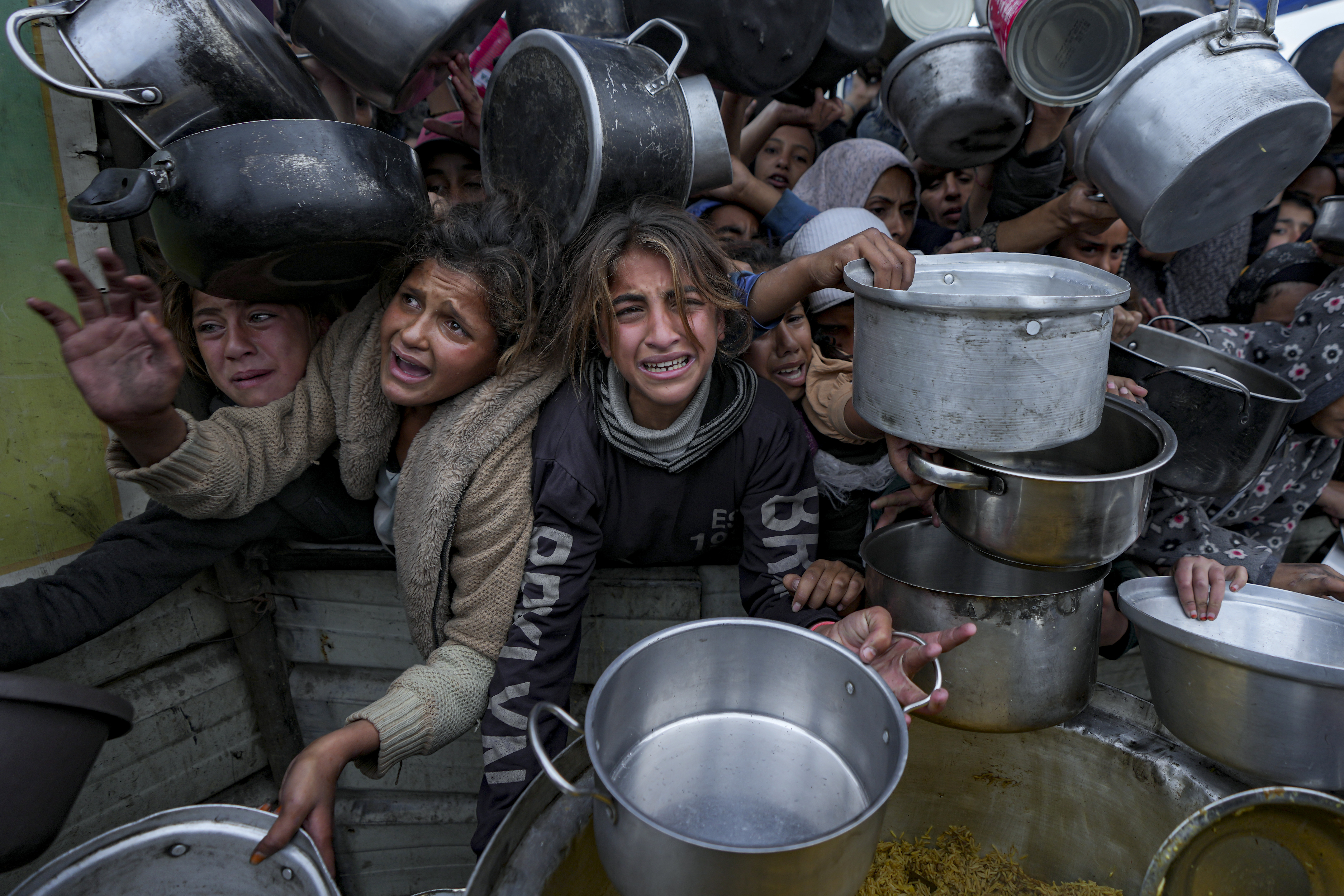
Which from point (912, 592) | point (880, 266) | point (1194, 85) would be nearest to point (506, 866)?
point (912, 592)

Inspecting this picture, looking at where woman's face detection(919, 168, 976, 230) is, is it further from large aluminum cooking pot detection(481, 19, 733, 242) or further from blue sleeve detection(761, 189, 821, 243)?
large aluminum cooking pot detection(481, 19, 733, 242)

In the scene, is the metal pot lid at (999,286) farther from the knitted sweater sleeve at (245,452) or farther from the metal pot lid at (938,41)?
the knitted sweater sleeve at (245,452)

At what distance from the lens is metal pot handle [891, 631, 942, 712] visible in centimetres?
123

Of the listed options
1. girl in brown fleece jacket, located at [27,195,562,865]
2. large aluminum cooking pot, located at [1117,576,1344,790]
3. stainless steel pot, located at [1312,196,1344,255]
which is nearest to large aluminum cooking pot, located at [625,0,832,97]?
girl in brown fleece jacket, located at [27,195,562,865]

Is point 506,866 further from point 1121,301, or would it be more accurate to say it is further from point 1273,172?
point 1273,172

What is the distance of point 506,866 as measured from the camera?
1282 millimetres

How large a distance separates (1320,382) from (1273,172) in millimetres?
819

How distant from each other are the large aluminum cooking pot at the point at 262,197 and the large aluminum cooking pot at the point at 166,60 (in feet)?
0.40

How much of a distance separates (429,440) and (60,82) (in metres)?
0.96

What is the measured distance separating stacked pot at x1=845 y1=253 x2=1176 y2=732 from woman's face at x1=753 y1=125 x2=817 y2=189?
201cm

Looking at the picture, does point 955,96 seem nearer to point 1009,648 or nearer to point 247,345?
point 1009,648

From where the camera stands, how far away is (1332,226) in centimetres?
216

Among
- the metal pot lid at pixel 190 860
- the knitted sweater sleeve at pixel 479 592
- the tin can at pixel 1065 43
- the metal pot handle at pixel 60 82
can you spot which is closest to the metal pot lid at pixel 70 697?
the metal pot lid at pixel 190 860

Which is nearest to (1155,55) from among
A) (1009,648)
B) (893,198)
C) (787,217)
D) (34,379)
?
(1009,648)
